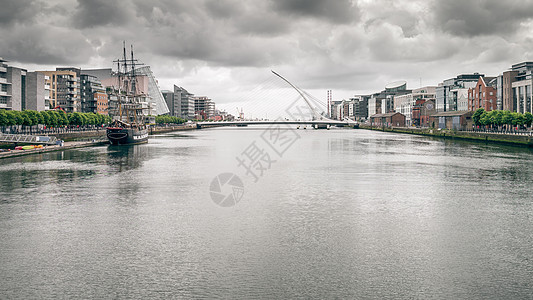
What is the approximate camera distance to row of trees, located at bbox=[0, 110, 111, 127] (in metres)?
68.6

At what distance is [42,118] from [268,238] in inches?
2862

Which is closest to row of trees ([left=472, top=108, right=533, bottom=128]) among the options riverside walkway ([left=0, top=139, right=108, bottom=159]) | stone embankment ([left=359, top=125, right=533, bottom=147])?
stone embankment ([left=359, top=125, right=533, bottom=147])

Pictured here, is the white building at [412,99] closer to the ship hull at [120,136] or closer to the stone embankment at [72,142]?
the stone embankment at [72,142]

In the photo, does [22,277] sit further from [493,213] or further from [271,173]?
[271,173]

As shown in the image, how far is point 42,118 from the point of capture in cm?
7706

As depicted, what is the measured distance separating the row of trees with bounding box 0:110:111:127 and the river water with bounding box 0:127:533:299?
43.9 metres

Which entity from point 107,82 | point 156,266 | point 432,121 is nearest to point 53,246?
point 156,266

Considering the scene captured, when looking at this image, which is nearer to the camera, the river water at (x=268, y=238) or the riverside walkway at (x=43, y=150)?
the river water at (x=268, y=238)

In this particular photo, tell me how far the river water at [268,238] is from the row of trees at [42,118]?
1729 inches

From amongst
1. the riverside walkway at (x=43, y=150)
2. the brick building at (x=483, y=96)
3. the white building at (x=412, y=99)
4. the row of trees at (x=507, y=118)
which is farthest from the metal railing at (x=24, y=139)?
the white building at (x=412, y=99)

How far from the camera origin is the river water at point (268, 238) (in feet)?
36.4

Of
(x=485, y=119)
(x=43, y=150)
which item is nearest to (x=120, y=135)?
(x=43, y=150)

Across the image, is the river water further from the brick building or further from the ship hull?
the brick building

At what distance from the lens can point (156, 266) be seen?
12414 mm
